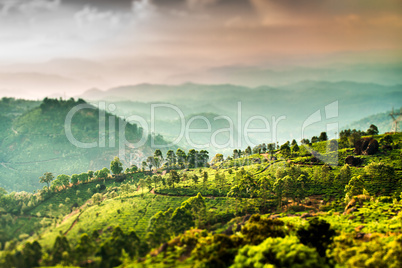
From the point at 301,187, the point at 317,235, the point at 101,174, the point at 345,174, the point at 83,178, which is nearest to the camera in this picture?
the point at 317,235

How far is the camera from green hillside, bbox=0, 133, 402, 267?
1518 inches

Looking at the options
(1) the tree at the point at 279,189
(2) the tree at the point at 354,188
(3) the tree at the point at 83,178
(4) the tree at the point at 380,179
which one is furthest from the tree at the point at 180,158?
(4) the tree at the point at 380,179

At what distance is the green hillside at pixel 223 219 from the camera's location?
38.6 metres

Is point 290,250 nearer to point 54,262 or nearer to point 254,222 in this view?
point 254,222

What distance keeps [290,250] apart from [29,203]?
88.4 metres

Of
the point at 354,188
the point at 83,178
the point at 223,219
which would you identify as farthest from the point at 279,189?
the point at 83,178

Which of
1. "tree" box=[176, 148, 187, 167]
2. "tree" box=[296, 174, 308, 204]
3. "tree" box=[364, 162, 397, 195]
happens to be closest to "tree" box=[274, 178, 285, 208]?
"tree" box=[296, 174, 308, 204]

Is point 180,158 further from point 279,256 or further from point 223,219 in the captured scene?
point 279,256

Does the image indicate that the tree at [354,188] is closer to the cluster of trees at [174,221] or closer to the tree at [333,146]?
the tree at [333,146]

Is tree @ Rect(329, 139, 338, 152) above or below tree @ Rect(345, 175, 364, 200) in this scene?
above

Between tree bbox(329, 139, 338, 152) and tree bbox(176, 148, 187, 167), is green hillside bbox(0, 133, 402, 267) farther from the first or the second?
tree bbox(176, 148, 187, 167)

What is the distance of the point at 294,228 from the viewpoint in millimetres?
45938

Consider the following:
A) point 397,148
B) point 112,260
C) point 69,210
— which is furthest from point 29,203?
point 397,148

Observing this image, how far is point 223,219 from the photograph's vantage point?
66.6 m
